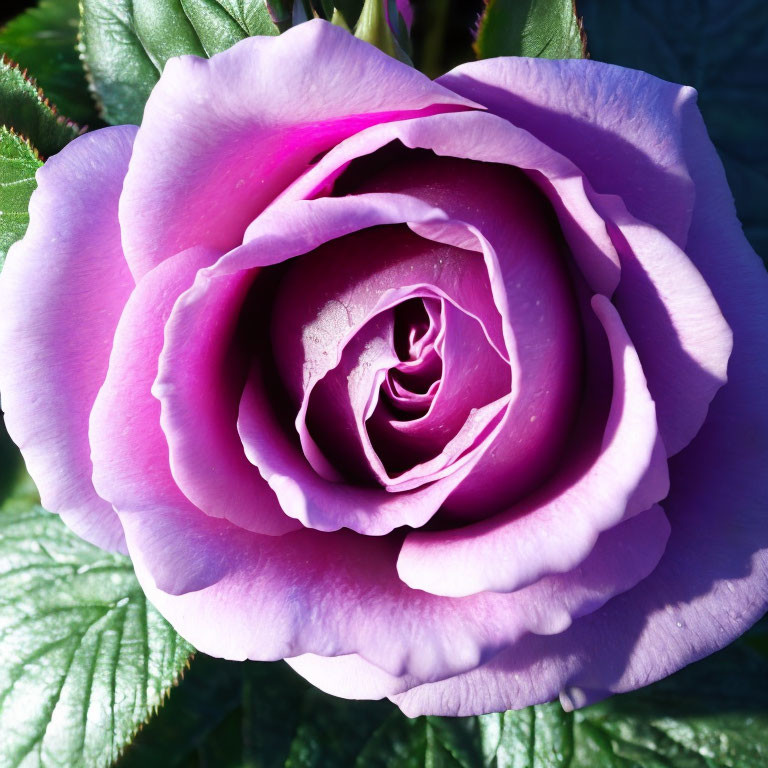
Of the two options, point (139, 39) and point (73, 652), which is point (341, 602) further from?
point (139, 39)

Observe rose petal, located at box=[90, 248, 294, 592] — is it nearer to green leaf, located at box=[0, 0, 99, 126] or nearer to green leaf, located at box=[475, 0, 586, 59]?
green leaf, located at box=[475, 0, 586, 59]

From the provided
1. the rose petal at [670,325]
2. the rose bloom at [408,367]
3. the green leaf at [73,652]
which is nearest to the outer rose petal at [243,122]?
the rose bloom at [408,367]

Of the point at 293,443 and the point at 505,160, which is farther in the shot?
the point at 293,443

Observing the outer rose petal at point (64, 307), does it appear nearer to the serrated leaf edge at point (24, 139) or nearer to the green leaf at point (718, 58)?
the serrated leaf edge at point (24, 139)

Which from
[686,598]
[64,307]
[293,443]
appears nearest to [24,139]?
[64,307]

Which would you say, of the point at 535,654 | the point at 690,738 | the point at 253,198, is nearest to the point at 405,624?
the point at 535,654

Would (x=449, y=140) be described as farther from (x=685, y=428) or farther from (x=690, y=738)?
(x=690, y=738)

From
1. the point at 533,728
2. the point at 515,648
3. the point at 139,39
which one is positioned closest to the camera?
the point at 515,648
